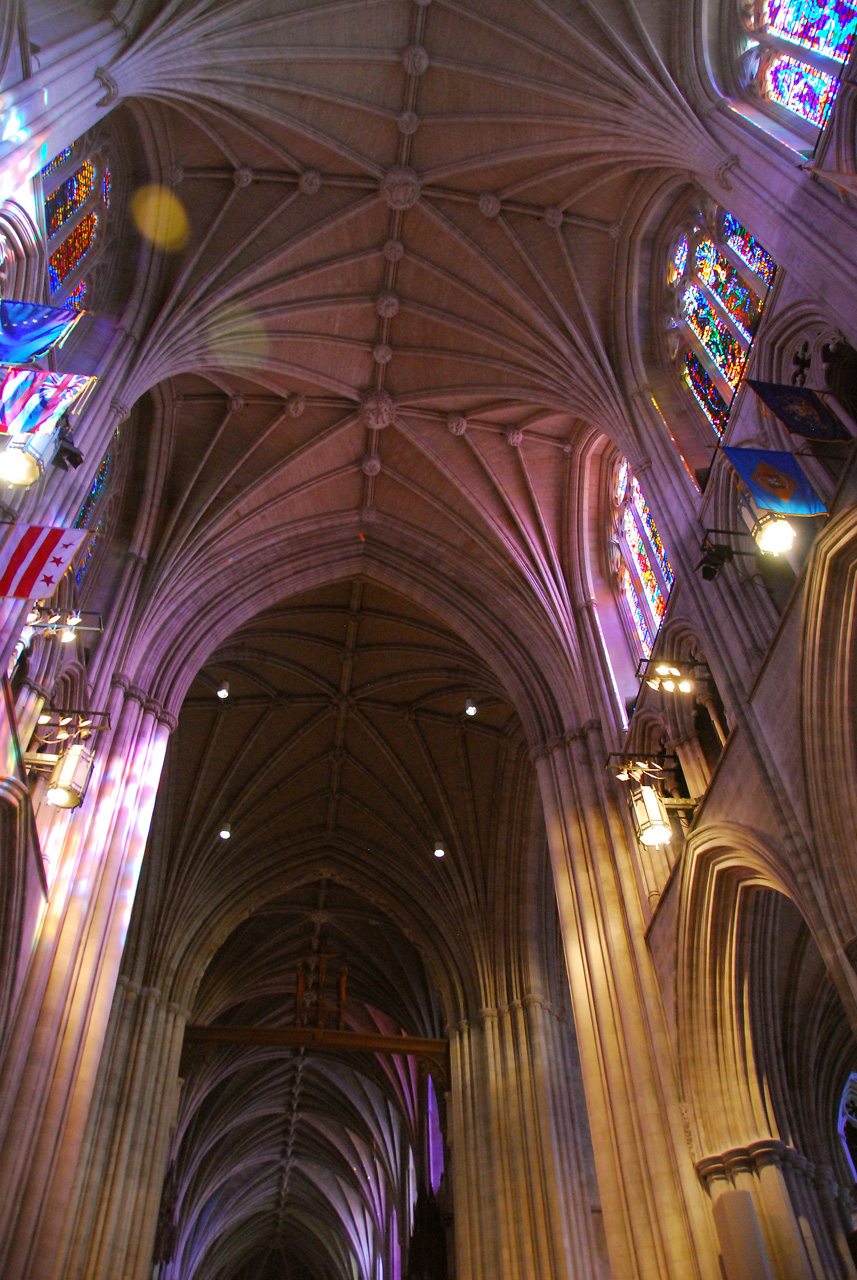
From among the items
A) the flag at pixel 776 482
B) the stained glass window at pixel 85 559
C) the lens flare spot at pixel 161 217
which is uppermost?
the lens flare spot at pixel 161 217

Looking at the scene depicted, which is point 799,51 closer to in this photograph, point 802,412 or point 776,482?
point 802,412

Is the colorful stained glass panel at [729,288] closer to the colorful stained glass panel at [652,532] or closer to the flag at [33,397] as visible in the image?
the colorful stained glass panel at [652,532]

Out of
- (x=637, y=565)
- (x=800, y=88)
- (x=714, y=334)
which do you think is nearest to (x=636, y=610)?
(x=637, y=565)

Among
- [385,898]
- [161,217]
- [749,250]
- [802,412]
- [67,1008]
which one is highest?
[161,217]

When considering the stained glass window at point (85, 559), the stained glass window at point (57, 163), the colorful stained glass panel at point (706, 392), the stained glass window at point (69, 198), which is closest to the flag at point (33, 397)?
the stained glass window at point (69, 198)

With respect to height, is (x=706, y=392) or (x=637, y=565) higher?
(x=637, y=565)

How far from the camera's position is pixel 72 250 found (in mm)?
12539

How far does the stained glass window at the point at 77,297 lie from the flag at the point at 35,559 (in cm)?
549

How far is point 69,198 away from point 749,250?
338 inches

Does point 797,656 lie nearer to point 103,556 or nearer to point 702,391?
point 702,391

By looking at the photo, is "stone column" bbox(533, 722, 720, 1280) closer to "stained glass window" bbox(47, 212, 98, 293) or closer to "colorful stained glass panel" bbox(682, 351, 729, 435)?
"colorful stained glass panel" bbox(682, 351, 729, 435)

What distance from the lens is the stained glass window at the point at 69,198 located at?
11.7 metres

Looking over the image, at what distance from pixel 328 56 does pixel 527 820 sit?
48.1 feet

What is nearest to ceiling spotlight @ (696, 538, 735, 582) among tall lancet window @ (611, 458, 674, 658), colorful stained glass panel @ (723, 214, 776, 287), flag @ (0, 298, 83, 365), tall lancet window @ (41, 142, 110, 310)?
colorful stained glass panel @ (723, 214, 776, 287)
